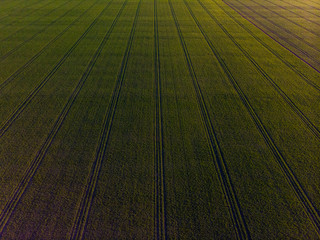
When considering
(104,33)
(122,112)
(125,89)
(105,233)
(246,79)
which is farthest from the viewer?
(104,33)

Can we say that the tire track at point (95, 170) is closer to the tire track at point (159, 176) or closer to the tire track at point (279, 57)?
the tire track at point (159, 176)

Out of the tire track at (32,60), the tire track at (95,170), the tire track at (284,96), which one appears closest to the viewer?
the tire track at (95,170)

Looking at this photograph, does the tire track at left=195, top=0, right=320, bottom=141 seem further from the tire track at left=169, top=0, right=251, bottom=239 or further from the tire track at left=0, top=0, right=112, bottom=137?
the tire track at left=0, top=0, right=112, bottom=137

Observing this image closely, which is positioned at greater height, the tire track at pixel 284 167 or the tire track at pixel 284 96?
the tire track at pixel 284 96

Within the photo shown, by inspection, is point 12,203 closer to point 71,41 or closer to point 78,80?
point 78,80

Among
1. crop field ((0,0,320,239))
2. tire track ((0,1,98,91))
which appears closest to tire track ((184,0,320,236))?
crop field ((0,0,320,239))

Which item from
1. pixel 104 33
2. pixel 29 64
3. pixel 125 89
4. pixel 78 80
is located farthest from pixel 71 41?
pixel 125 89

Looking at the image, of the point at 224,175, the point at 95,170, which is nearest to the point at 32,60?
the point at 95,170

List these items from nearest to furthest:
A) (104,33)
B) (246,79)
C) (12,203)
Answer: (12,203), (246,79), (104,33)

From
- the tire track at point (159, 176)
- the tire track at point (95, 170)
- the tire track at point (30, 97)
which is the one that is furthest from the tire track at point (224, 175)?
the tire track at point (30, 97)
